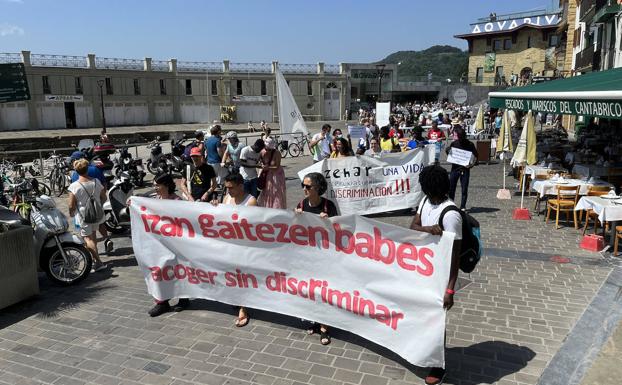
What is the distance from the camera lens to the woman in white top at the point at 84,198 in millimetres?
6871

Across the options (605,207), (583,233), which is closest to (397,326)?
(605,207)

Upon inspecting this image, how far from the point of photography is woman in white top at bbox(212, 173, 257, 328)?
5.19 meters

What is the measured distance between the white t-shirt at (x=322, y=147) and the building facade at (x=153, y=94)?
3831 centimetres

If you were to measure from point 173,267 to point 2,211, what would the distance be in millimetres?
2605

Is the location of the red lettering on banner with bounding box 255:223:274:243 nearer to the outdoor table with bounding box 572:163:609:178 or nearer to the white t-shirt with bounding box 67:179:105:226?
the white t-shirt with bounding box 67:179:105:226

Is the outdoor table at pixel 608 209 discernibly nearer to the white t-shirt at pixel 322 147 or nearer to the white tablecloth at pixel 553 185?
the white tablecloth at pixel 553 185

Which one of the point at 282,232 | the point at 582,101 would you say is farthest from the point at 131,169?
the point at 582,101

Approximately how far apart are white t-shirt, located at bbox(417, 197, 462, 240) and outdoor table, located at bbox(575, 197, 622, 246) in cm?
483

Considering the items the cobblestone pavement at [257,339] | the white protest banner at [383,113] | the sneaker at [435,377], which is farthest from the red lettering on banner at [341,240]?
the white protest banner at [383,113]

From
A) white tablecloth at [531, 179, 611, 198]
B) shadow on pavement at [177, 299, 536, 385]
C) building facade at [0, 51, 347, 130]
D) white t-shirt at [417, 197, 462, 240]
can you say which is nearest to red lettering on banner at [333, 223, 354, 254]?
white t-shirt at [417, 197, 462, 240]

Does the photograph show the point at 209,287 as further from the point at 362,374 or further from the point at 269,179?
the point at 269,179

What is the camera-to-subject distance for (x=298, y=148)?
2342 centimetres

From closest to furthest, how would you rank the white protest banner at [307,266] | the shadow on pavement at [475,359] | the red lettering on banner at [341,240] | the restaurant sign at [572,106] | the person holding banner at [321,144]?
the white protest banner at [307,266] → the shadow on pavement at [475,359] → the red lettering on banner at [341,240] → the restaurant sign at [572,106] → the person holding banner at [321,144]

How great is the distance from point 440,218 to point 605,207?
16.5 feet
